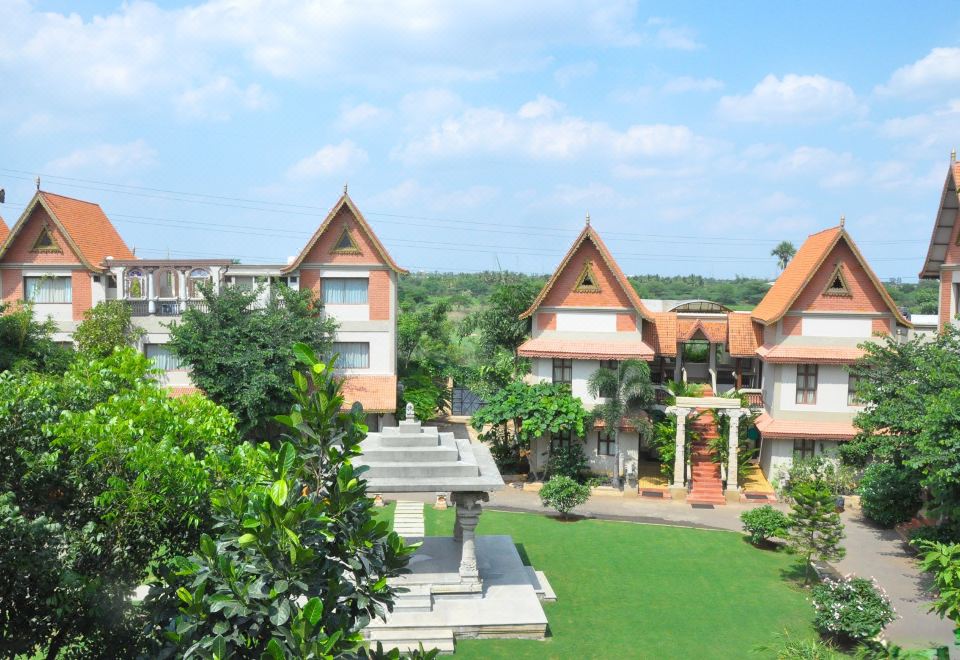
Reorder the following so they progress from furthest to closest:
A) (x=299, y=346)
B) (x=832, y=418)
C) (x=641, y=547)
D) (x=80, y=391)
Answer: (x=832, y=418), (x=641, y=547), (x=80, y=391), (x=299, y=346)

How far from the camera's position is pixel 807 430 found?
25891mm

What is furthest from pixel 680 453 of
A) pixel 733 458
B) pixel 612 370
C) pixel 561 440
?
pixel 561 440

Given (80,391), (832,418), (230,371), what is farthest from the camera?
(832,418)

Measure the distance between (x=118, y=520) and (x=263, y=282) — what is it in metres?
18.6

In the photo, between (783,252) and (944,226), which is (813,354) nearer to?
(944,226)

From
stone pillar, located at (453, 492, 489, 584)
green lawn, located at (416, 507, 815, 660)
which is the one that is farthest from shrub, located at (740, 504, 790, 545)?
stone pillar, located at (453, 492, 489, 584)

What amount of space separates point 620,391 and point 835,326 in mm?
8002

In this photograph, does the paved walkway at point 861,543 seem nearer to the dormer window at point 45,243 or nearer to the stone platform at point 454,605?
the stone platform at point 454,605

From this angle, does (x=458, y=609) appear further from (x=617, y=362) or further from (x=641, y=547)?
(x=617, y=362)

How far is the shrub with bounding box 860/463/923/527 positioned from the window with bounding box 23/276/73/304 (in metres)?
27.9

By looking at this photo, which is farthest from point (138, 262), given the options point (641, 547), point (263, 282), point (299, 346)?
point (299, 346)

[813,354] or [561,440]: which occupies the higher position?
[813,354]

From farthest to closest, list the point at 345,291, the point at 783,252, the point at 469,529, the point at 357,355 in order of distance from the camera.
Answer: the point at 783,252, the point at 357,355, the point at 345,291, the point at 469,529

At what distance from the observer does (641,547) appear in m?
20.8
